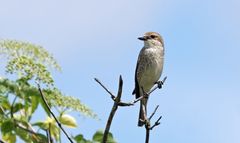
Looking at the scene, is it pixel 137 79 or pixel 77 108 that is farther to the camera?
pixel 137 79

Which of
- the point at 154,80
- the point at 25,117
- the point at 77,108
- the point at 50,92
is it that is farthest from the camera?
the point at 154,80

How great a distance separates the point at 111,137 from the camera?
7.57 feet

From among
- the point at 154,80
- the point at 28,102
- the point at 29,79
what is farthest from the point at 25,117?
the point at 154,80

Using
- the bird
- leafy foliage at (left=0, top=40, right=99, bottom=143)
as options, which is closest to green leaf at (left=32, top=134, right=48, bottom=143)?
leafy foliage at (left=0, top=40, right=99, bottom=143)

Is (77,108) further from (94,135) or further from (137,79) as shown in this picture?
(137,79)

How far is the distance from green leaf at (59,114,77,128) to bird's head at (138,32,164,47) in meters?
8.97

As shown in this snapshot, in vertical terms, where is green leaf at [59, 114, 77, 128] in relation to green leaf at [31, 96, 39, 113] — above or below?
below

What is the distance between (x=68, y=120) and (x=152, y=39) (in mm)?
9304

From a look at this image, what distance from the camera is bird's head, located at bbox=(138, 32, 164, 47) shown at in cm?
1147

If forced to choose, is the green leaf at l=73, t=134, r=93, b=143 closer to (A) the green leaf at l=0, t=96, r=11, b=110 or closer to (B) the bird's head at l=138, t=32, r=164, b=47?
(A) the green leaf at l=0, t=96, r=11, b=110

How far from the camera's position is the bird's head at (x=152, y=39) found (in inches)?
452

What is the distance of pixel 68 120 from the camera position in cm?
245

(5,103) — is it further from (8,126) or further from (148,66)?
(148,66)

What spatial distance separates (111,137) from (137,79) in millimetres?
8374
